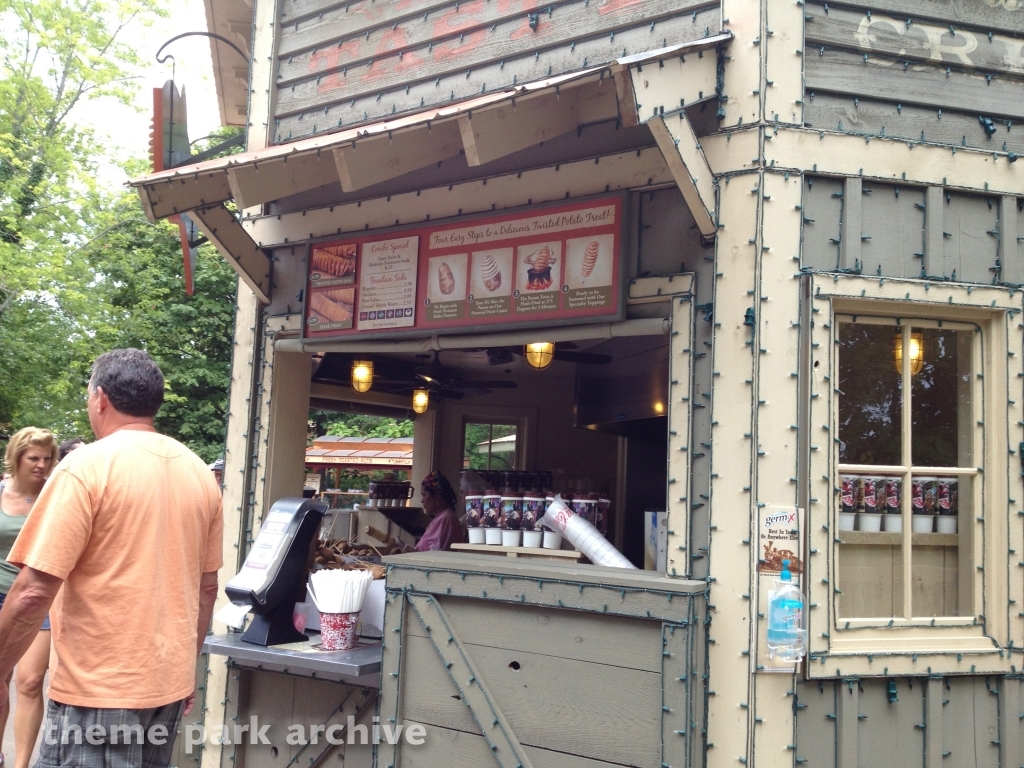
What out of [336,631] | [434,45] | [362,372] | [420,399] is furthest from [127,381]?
[420,399]

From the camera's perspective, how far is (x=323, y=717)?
5.05 m

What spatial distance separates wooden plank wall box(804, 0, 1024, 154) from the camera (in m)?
4.11

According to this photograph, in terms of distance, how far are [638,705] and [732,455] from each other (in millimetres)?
1156

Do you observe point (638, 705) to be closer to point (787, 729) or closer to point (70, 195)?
point (787, 729)

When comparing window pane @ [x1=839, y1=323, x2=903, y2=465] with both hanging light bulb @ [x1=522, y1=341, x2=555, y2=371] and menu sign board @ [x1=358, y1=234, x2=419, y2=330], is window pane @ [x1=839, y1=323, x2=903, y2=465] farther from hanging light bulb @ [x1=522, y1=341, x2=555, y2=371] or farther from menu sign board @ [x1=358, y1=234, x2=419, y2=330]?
hanging light bulb @ [x1=522, y1=341, x2=555, y2=371]

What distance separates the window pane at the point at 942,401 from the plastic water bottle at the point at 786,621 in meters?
0.95

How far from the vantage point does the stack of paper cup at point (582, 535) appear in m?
4.44

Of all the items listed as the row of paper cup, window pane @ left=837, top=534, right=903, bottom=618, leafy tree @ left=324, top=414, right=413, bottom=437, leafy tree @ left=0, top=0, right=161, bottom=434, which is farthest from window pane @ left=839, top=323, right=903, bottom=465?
leafy tree @ left=324, top=414, right=413, bottom=437

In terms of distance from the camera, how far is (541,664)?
4039 millimetres

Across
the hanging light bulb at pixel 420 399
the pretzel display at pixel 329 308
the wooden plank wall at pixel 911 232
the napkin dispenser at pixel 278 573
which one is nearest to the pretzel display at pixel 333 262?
the pretzel display at pixel 329 308

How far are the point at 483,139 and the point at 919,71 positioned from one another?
210 cm

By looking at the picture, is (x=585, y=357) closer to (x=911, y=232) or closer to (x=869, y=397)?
(x=869, y=397)

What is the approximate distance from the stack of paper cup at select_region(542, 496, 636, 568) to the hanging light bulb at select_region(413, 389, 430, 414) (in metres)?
4.91

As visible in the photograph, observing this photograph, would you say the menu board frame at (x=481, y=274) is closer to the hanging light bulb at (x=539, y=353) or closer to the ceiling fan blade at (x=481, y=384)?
the hanging light bulb at (x=539, y=353)
